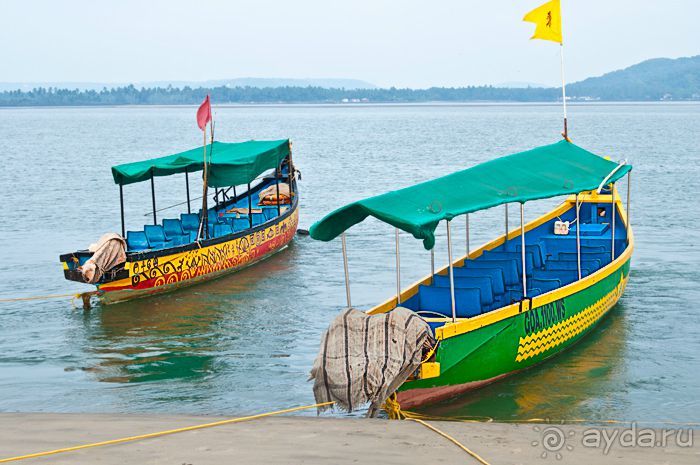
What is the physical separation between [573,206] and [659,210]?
1421 centimetres

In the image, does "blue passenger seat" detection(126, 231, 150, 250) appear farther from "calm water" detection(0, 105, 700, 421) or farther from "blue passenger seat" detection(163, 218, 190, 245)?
"calm water" detection(0, 105, 700, 421)

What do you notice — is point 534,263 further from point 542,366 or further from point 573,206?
point 573,206

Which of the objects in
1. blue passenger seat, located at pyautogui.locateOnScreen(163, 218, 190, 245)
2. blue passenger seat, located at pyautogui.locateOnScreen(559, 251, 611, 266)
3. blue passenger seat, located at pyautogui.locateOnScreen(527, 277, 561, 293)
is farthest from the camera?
blue passenger seat, located at pyautogui.locateOnScreen(163, 218, 190, 245)

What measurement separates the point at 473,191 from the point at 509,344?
7.42ft

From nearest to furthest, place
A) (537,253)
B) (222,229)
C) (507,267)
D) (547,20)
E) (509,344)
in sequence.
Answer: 1. (509,344)
2. (507,267)
3. (537,253)
4. (547,20)
5. (222,229)

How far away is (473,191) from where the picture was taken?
1279 cm

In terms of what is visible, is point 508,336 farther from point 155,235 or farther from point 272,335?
point 155,235

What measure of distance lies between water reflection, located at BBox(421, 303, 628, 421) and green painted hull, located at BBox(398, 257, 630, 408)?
16 centimetres

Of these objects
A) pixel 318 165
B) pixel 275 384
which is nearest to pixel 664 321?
pixel 275 384

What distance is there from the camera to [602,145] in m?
81.4

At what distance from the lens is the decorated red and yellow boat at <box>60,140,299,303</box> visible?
18922 millimetres

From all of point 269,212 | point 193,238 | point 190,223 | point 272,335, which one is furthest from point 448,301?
point 269,212

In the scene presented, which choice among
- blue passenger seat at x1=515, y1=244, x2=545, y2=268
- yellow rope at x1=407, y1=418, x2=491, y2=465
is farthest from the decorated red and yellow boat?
yellow rope at x1=407, y1=418, x2=491, y2=465

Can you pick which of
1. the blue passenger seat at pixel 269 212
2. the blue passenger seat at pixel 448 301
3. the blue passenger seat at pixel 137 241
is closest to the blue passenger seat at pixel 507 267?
the blue passenger seat at pixel 448 301
